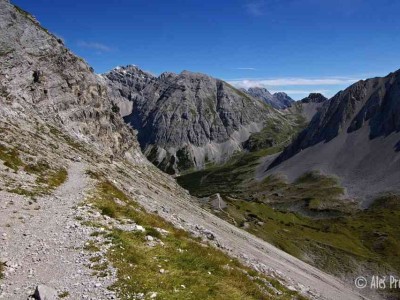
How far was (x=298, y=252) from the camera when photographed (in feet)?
384

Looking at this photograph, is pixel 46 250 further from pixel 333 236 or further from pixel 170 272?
pixel 333 236

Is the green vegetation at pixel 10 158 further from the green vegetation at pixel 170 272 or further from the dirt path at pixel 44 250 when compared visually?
the green vegetation at pixel 170 272

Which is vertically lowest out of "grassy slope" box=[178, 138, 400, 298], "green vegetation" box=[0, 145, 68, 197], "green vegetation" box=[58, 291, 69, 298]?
"grassy slope" box=[178, 138, 400, 298]

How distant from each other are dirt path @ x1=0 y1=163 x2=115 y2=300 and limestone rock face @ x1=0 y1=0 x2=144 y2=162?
74.6m

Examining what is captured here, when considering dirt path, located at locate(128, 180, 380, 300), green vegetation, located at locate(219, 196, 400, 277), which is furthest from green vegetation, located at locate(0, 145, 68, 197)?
green vegetation, located at locate(219, 196, 400, 277)

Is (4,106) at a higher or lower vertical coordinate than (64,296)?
higher

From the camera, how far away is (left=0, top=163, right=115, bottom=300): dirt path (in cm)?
1706

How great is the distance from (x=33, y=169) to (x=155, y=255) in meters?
33.0

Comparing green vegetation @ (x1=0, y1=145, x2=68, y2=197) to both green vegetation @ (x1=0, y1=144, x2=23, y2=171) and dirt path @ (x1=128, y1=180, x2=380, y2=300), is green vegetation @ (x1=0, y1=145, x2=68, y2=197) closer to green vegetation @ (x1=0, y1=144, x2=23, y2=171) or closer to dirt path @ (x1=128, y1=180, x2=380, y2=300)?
green vegetation @ (x1=0, y1=144, x2=23, y2=171)

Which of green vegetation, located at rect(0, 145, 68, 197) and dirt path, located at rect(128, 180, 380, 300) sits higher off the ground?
green vegetation, located at rect(0, 145, 68, 197)

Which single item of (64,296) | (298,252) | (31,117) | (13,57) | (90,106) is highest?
(13,57)

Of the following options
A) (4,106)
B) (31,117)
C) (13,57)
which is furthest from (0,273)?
(13,57)

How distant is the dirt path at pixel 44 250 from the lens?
1706cm

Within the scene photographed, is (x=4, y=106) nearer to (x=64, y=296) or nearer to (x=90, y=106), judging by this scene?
(x=90, y=106)
